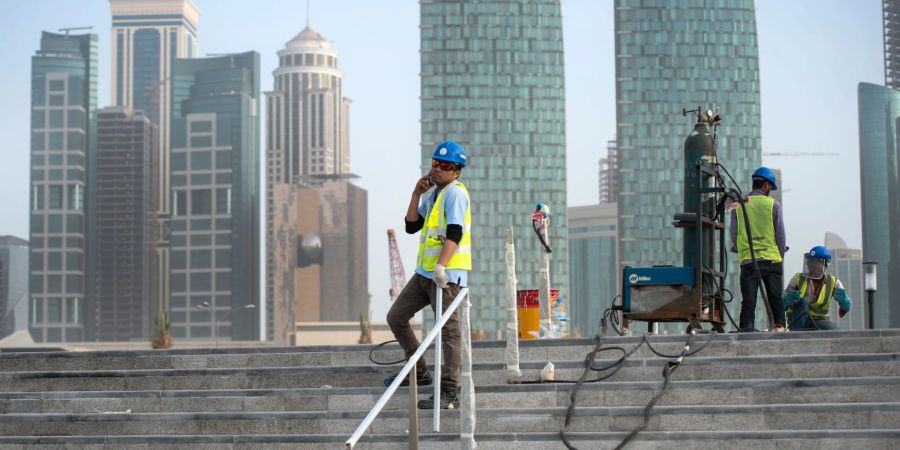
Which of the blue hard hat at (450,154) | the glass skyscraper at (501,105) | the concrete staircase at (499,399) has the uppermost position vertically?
the glass skyscraper at (501,105)

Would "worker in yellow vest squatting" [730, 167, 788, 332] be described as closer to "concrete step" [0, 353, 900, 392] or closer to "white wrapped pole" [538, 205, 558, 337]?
"white wrapped pole" [538, 205, 558, 337]

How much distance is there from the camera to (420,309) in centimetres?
1041

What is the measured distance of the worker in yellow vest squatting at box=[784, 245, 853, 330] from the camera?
14992 mm

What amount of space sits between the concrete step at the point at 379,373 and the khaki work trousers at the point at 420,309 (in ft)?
3.47

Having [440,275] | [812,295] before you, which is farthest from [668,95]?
[440,275]

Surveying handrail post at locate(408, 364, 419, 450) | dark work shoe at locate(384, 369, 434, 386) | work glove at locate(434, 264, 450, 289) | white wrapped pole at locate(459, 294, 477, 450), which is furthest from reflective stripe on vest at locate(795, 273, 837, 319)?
handrail post at locate(408, 364, 419, 450)

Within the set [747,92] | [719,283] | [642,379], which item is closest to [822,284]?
[719,283]

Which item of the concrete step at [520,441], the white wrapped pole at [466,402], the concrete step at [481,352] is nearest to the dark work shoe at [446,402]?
the concrete step at [520,441]

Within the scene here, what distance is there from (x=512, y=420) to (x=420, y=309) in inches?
46.4

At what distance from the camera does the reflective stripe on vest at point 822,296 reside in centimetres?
1509

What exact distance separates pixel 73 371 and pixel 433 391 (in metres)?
4.38

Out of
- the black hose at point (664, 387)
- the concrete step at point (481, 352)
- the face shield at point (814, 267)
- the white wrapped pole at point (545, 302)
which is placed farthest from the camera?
the face shield at point (814, 267)

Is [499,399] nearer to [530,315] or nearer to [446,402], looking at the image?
[446,402]

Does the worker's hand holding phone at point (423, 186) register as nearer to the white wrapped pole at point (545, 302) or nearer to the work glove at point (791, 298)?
the white wrapped pole at point (545, 302)
